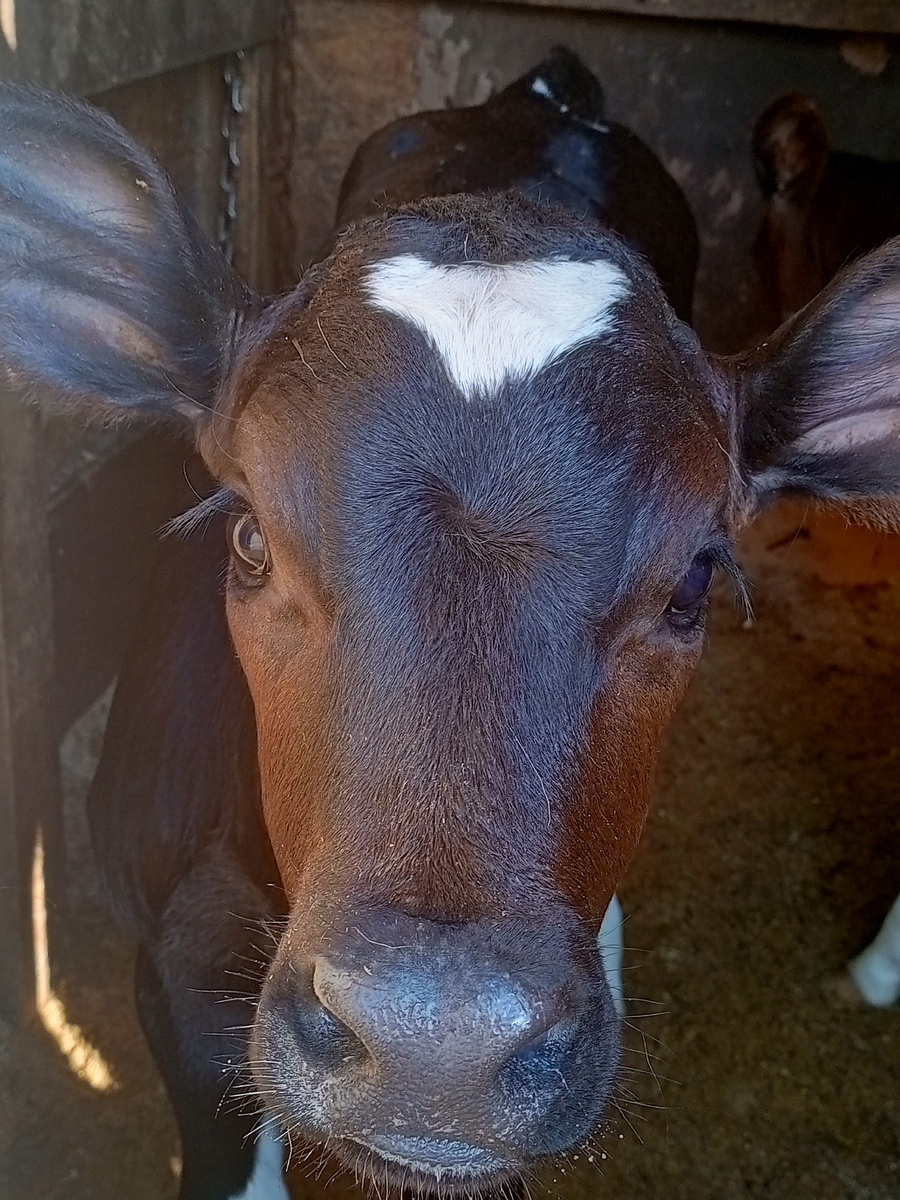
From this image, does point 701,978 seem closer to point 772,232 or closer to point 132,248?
point 132,248

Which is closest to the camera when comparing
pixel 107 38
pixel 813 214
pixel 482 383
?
pixel 482 383

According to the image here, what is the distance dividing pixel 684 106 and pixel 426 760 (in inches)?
171

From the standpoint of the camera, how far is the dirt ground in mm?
2627

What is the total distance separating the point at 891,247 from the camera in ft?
5.94

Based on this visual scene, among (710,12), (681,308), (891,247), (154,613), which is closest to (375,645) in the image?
(891,247)

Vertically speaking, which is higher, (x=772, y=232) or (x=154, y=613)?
(x=772, y=232)

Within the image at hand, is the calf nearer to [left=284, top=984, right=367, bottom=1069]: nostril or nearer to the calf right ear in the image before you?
the calf right ear

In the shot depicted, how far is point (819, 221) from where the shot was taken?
4758 mm

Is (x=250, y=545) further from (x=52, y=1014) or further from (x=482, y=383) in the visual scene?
(x=52, y=1014)

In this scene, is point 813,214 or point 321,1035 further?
point 813,214

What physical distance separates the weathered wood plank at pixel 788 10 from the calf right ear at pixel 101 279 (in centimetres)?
303

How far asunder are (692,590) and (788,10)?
3.49 metres

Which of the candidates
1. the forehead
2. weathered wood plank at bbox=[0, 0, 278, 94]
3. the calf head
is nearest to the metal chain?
weathered wood plank at bbox=[0, 0, 278, 94]

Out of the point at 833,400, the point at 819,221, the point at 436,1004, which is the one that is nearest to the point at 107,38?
the point at 833,400
